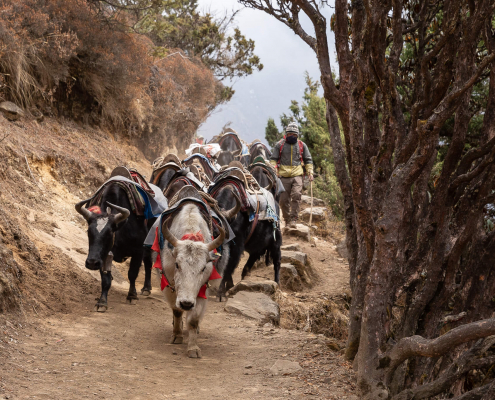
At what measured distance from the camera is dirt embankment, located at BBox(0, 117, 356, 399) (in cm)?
411

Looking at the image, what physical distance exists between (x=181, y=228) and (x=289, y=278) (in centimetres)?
449

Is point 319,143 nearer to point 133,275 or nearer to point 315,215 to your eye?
point 315,215

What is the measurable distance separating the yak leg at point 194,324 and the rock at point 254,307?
1.78m

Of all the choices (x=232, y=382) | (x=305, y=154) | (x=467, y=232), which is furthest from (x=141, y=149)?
(x=467, y=232)

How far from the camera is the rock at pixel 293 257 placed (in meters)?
9.81

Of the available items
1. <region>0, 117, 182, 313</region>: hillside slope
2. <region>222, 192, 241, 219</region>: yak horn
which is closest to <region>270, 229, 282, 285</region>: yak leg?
<region>222, 192, 241, 219</region>: yak horn

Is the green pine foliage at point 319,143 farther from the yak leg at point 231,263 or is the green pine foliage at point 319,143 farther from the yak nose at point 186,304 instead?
the yak nose at point 186,304

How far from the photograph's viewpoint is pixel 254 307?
714cm

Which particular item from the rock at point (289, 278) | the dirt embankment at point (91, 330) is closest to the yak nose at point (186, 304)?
the dirt embankment at point (91, 330)

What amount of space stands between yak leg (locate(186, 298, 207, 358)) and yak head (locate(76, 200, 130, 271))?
1.48 meters

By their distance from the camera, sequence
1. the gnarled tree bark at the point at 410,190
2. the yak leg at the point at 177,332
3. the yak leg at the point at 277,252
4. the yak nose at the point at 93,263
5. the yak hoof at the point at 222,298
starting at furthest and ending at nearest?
the yak leg at the point at 277,252 → the yak hoof at the point at 222,298 → the yak nose at the point at 93,263 → the yak leg at the point at 177,332 → the gnarled tree bark at the point at 410,190

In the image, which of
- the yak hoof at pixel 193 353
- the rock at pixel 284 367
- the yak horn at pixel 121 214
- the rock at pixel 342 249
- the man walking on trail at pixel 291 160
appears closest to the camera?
the rock at pixel 284 367

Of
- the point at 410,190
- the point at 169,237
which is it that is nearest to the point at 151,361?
the point at 169,237

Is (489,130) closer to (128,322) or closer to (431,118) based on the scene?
(431,118)
